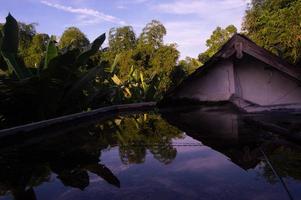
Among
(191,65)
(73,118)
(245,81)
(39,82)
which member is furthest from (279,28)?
(191,65)

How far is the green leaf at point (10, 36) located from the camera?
235 inches

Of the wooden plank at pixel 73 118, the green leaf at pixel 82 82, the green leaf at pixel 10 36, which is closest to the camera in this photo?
the wooden plank at pixel 73 118

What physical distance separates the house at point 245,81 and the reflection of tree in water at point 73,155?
10.6 feet

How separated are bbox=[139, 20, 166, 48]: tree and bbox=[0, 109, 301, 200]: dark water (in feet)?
102

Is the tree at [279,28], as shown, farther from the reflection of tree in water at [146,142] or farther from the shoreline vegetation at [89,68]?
the reflection of tree in water at [146,142]

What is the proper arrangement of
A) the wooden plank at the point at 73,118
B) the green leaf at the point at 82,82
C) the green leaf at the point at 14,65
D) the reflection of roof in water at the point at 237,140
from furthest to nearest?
the green leaf at the point at 82,82 < the green leaf at the point at 14,65 < the wooden plank at the point at 73,118 < the reflection of roof in water at the point at 237,140

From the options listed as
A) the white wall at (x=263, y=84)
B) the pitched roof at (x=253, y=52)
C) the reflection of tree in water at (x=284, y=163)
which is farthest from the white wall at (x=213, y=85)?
the reflection of tree in water at (x=284, y=163)

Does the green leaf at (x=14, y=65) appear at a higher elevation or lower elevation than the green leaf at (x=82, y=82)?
higher

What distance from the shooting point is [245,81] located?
8336 mm

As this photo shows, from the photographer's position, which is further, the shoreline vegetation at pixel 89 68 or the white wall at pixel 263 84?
the white wall at pixel 263 84

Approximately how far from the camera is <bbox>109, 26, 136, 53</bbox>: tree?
37312 millimetres

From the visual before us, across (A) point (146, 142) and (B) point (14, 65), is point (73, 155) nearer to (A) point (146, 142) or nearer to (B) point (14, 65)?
(A) point (146, 142)

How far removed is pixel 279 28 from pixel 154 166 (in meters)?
14.7

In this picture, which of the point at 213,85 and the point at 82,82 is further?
the point at 213,85
